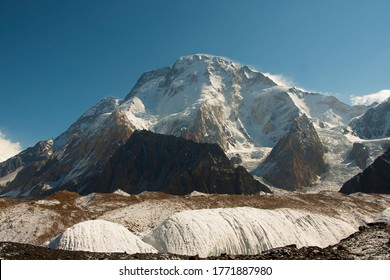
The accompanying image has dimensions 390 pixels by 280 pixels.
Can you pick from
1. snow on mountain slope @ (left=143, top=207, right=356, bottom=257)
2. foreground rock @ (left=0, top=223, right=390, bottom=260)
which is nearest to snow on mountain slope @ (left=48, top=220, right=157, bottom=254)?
snow on mountain slope @ (left=143, top=207, right=356, bottom=257)

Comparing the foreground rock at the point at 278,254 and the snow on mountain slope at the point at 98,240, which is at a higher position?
the snow on mountain slope at the point at 98,240

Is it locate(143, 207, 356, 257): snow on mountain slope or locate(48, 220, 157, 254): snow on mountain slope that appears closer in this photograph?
locate(48, 220, 157, 254): snow on mountain slope

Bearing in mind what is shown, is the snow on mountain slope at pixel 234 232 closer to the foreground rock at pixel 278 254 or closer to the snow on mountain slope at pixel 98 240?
the snow on mountain slope at pixel 98 240

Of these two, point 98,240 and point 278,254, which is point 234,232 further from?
point 278,254

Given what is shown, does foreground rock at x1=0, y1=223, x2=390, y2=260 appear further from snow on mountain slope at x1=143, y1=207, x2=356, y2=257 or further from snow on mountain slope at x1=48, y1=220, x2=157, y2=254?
snow on mountain slope at x1=143, y1=207, x2=356, y2=257

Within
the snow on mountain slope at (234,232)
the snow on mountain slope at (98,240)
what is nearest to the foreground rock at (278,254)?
the snow on mountain slope at (98,240)

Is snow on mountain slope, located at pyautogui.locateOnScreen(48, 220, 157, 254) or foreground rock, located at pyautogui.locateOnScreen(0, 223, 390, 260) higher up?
snow on mountain slope, located at pyautogui.locateOnScreen(48, 220, 157, 254)

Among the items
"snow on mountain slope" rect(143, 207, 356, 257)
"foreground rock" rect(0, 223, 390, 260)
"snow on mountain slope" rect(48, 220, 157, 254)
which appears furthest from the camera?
"snow on mountain slope" rect(143, 207, 356, 257)
